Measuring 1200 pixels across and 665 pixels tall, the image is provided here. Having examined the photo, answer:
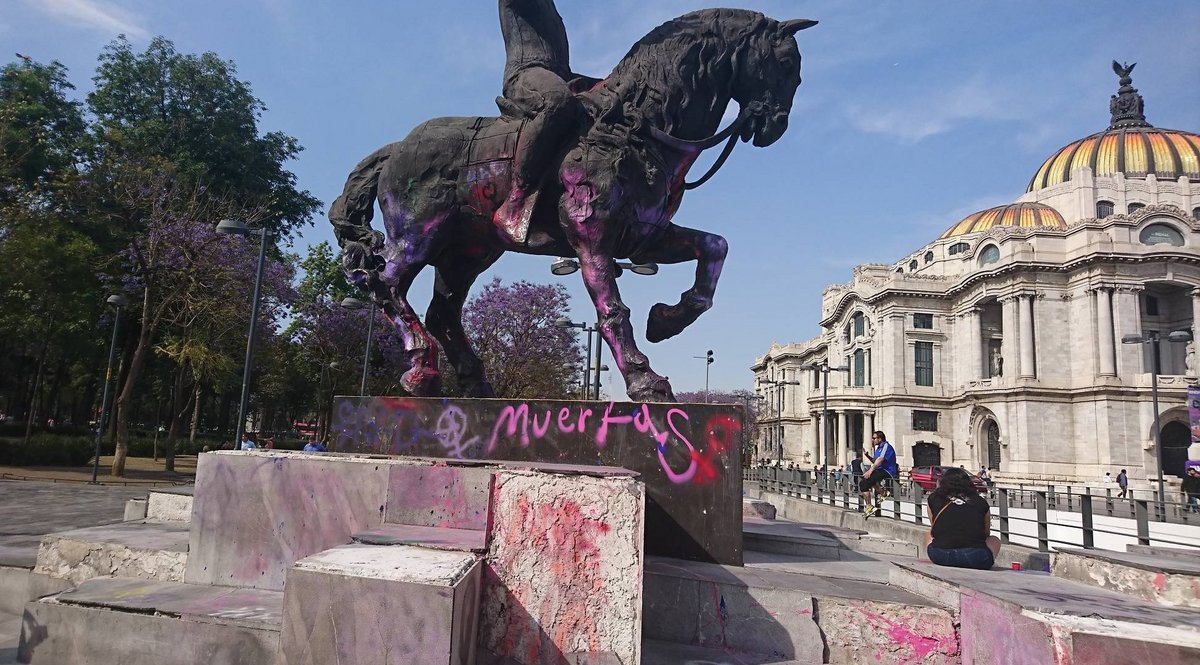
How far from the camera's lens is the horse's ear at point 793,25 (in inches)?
212

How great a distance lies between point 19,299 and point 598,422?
2610cm

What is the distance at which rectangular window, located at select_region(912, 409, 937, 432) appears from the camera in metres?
61.5

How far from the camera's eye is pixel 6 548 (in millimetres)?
5664

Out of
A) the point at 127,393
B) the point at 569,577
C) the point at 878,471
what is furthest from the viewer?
the point at 127,393

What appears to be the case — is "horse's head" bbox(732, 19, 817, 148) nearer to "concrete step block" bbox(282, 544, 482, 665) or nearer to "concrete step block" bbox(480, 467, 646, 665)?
"concrete step block" bbox(480, 467, 646, 665)

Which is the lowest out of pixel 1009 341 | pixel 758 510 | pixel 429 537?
pixel 758 510

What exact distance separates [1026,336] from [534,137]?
59036 mm

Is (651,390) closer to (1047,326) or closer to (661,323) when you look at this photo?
(661,323)

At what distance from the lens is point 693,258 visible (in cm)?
568

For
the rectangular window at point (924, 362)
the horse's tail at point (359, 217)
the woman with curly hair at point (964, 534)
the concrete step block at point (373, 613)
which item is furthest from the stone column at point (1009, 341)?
the concrete step block at point (373, 613)

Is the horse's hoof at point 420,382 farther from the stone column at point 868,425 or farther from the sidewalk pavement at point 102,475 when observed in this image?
the stone column at point 868,425

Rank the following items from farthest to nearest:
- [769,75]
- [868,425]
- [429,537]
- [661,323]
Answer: [868,425]
[661,323]
[769,75]
[429,537]

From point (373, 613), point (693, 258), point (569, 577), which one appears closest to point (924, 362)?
point (693, 258)

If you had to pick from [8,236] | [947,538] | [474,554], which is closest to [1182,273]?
[947,538]
